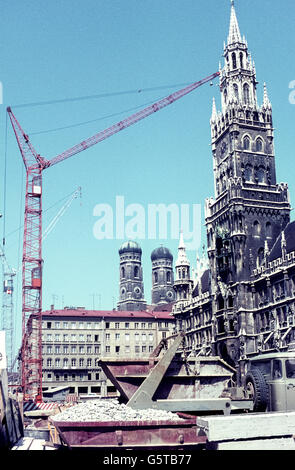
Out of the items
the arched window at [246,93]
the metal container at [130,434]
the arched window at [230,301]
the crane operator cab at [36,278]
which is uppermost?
the arched window at [246,93]

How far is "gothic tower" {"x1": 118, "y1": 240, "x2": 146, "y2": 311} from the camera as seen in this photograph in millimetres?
172250

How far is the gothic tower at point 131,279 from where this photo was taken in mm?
172250

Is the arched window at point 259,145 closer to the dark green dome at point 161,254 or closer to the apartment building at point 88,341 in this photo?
the apartment building at point 88,341

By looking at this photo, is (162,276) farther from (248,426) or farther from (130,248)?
(248,426)

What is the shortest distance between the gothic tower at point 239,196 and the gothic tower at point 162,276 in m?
97.0

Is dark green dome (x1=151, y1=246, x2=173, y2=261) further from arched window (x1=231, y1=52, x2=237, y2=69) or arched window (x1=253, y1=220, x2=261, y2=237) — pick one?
arched window (x1=253, y1=220, x2=261, y2=237)

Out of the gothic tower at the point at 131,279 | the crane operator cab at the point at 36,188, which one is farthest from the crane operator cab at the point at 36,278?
the gothic tower at the point at 131,279

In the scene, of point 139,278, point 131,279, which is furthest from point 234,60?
point 139,278

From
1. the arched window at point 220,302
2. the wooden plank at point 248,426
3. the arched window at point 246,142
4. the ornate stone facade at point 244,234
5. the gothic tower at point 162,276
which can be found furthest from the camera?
the gothic tower at point 162,276

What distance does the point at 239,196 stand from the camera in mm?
71125

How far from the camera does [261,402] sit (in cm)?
1922

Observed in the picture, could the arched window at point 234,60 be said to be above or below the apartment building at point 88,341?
above

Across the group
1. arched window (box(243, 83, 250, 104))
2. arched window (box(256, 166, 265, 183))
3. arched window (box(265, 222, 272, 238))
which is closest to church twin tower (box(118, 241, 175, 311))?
arched window (box(256, 166, 265, 183))

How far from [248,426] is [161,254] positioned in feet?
555
